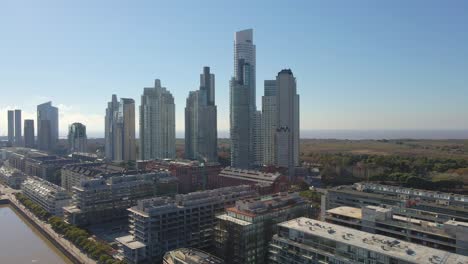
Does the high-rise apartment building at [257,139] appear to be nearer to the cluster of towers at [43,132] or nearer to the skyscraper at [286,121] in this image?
the skyscraper at [286,121]

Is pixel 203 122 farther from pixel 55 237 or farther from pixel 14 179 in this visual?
pixel 55 237

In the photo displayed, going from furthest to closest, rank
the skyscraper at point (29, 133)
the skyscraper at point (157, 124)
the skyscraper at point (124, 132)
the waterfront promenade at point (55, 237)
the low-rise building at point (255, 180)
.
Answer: the skyscraper at point (29, 133) → the skyscraper at point (157, 124) → the skyscraper at point (124, 132) → the low-rise building at point (255, 180) → the waterfront promenade at point (55, 237)

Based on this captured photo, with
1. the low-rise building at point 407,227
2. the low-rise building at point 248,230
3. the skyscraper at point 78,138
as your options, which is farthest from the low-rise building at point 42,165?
the low-rise building at point 407,227

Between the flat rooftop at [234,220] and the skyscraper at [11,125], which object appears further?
the skyscraper at [11,125]

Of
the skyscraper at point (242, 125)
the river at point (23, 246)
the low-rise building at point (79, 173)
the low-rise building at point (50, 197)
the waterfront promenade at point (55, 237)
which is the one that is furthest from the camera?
the skyscraper at point (242, 125)

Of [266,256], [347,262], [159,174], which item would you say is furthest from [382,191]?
[159,174]

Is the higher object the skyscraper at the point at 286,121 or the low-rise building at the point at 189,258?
the skyscraper at the point at 286,121

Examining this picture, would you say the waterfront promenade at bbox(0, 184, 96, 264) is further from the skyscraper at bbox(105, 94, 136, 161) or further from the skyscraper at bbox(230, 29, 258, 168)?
the skyscraper at bbox(230, 29, 258, 168)
